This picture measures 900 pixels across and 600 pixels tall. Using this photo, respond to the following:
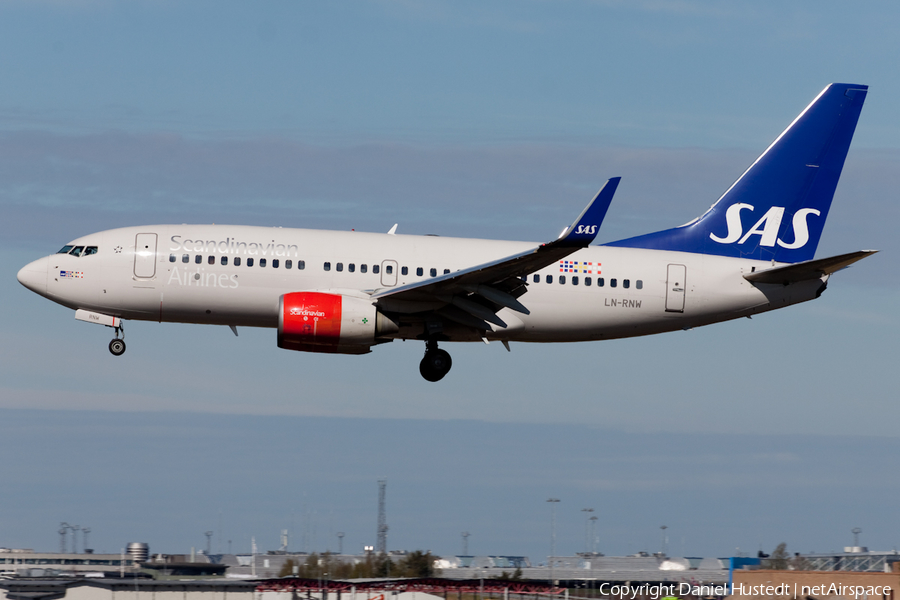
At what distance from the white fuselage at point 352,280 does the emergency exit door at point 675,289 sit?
0.11 ft

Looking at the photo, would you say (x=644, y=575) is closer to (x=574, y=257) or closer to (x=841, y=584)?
(x=841, y=584)

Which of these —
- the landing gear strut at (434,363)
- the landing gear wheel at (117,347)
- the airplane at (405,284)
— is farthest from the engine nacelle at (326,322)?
the landing gear wheel at (117,347)

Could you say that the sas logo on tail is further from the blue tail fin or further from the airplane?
the airplane

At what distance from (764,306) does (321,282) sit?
1487cm

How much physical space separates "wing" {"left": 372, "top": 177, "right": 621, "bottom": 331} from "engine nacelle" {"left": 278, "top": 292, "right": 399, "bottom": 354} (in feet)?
2.21

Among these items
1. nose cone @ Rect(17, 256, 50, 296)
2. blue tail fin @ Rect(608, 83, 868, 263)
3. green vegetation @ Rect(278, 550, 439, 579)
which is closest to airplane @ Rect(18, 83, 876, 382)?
nose cone @ Rect(17, 256, 50, 296)

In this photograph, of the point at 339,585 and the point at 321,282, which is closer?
the point at 321,282

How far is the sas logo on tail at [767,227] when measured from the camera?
37.4 meters

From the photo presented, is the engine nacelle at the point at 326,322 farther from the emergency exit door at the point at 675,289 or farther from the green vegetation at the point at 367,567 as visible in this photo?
the green vegetation at the point at 367,567

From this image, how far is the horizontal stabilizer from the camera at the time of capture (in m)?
32.2

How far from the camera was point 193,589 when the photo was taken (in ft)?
118

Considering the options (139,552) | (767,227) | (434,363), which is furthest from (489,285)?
(139,552)

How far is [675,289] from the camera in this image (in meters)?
35.3

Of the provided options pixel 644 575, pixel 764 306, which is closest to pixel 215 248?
pixel 764 306
